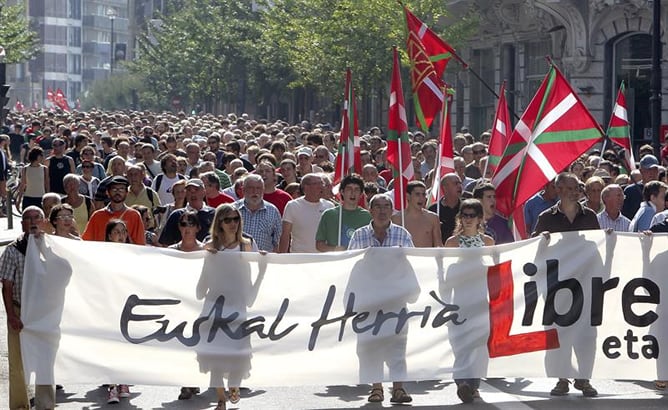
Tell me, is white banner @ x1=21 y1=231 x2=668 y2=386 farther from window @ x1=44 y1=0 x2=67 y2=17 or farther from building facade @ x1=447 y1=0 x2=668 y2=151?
window @ x1=44 y1=0 x2=67 y2=17

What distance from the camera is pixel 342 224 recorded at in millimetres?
12961

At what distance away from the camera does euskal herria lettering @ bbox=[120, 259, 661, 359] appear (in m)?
11.2

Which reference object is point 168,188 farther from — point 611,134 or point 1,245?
point 1,245

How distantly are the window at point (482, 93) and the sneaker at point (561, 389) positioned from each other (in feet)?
106

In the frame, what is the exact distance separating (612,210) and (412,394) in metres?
2.85

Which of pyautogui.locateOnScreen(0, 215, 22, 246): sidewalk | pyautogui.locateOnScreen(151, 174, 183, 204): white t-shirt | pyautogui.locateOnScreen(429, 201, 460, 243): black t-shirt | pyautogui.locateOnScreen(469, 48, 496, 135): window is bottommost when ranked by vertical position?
pyautogui.locateOnScreen(0, 215, 22, 246): sidewalk

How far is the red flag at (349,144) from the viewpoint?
15.4 metres

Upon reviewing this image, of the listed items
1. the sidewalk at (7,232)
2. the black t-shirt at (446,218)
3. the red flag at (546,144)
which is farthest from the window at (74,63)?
the red flag at (546,144)

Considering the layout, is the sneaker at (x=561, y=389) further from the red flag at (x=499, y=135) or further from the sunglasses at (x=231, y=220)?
the red flag at (x=499, y=135)

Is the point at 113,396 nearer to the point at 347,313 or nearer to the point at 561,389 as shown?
the point at 347,313

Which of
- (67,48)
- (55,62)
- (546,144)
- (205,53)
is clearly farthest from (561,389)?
(67,48)

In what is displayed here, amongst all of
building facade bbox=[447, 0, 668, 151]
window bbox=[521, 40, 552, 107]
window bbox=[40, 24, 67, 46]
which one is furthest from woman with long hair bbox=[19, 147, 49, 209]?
window bbox=[40, 24, 67, 46]

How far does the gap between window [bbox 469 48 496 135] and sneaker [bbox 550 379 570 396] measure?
106ft

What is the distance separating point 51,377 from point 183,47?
245ft
